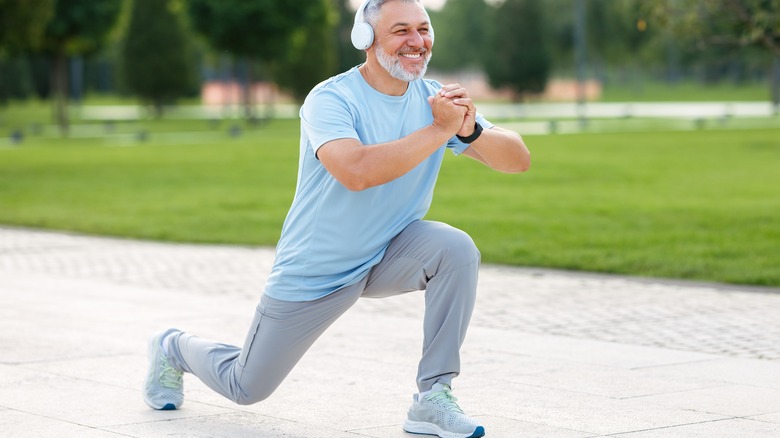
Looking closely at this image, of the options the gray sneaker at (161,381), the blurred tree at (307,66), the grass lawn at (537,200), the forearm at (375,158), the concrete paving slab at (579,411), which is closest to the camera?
the forearm at (375,158)

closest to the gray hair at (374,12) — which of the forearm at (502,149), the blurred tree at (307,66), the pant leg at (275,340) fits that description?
the forearm at (502,149)

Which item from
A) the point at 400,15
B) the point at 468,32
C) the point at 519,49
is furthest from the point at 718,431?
the point at 468,32

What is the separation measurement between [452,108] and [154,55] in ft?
201

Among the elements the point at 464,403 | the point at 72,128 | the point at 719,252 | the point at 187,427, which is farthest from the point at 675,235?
the point at 72,128

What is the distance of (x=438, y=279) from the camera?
5.15 m

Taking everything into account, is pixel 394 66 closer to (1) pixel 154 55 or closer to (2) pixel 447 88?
(2) pixel 447 88

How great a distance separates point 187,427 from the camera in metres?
5.54

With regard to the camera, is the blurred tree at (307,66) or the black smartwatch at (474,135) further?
the blurred tree at (307,66)

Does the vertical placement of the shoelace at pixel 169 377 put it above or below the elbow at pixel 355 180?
below

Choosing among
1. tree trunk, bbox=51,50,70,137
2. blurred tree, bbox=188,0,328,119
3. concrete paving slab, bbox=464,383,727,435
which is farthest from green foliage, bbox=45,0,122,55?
concrete paving slab, bbox=464,383,727,435

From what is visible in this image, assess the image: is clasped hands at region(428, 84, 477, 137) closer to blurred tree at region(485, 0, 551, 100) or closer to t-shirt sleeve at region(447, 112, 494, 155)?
t-shirt sleeve at region(447, 112, 494, 155)

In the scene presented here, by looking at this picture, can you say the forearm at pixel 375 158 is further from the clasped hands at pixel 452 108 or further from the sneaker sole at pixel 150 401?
the sneaker sole at pixel 150 401

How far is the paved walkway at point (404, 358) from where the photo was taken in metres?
5.59

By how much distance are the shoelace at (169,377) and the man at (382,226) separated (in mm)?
500
